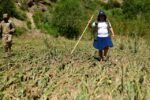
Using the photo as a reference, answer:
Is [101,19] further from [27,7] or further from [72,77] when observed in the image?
[27,7]

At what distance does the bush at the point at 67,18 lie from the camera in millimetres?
46397

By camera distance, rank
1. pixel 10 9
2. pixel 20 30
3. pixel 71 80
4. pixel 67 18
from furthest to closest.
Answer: pixel 67 18 < pixel 10 9 < pixel 20 30 < pixel 71 80

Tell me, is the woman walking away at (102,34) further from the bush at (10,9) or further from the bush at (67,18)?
the bush at (67,18)

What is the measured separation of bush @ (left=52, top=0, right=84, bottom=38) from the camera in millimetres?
46397

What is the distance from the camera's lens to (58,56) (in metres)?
13.5

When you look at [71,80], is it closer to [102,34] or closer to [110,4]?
[102,34]

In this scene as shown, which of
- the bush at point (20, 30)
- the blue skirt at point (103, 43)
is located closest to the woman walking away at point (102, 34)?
the blue skirt at point (103, 43)

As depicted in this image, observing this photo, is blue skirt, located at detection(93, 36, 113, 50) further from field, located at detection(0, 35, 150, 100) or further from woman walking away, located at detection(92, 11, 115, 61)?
field, located at detection(0, 35, 150, 100)

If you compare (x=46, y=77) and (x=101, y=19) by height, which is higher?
(x=101, y=19)

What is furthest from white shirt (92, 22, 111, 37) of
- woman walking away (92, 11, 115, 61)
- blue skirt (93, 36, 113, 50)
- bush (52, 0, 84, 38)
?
Result: bush (52, 0, 84, 38)

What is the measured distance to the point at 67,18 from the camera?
4762 cm

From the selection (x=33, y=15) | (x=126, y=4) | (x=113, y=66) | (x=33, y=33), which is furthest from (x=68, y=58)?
(x=126, y=4)

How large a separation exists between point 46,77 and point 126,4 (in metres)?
60.2

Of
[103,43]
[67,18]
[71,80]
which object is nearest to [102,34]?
[103,43]
